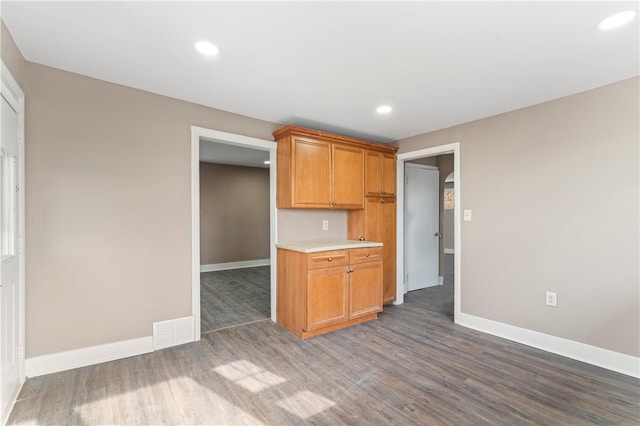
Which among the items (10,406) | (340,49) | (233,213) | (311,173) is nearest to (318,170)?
(311,173)

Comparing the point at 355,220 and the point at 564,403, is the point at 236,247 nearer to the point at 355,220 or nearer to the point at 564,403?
the point at 355,220

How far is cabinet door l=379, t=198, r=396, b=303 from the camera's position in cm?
414

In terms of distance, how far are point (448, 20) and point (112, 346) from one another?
346 centimetres

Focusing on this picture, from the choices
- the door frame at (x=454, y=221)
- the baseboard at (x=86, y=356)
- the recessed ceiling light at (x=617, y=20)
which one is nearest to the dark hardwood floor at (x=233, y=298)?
the baseboard at (x=86, y=356)

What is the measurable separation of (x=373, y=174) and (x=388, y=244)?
40.4 inches

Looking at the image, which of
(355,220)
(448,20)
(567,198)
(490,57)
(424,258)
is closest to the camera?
(448,20)

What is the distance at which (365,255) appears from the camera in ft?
11.6

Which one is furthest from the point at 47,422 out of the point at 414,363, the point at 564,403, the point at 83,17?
the point at 564,403

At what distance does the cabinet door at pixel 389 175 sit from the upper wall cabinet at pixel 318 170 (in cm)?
38

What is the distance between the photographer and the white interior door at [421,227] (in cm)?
484

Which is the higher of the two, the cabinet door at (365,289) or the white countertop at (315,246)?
the white countertop at (315,246)

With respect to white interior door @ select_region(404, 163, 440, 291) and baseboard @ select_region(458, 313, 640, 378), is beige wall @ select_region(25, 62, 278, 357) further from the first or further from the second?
white interior door @ select_region(404, 163, 440, 291)

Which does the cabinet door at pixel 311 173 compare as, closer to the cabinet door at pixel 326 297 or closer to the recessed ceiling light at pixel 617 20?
the cabinet door at pixel 326 297

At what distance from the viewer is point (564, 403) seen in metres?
1.98
